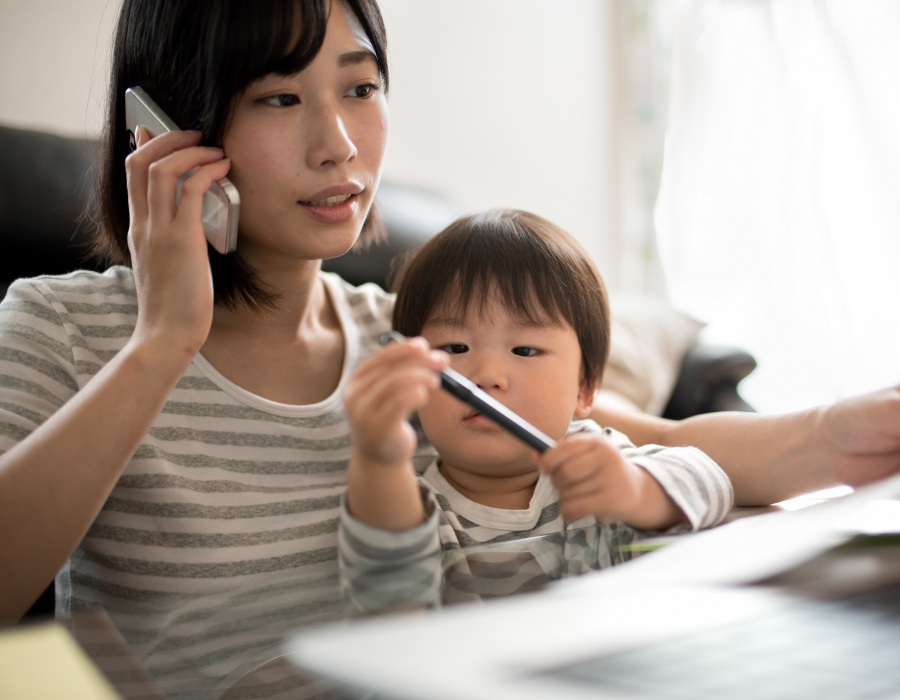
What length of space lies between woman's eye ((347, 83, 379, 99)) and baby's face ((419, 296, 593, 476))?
28cm

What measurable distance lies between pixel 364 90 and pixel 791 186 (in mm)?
1912

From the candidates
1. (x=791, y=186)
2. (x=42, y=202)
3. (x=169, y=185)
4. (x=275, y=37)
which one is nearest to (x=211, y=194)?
(x=169, y=185)

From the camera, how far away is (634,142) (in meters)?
2.76

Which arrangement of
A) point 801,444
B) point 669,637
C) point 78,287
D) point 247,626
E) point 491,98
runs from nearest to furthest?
point 669,637 < point 247,626 < point 801,444 < point 78,287 < point 491,98

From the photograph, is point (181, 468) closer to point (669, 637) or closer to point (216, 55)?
point (216, 55)

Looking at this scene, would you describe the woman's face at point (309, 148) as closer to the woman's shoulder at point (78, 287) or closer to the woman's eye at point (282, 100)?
the woman's eye at point (282, 100)

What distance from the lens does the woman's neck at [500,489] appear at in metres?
0.89

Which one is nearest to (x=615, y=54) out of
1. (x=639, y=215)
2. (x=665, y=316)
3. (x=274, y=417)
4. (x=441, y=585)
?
(x=639, y=215)

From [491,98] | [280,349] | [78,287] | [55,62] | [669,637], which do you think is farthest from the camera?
[491,98]

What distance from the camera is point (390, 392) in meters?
0.55

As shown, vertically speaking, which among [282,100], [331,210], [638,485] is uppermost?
[282,100]

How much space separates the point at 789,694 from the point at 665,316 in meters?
1.55

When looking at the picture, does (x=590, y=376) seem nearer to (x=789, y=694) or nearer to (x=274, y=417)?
(x=274, y=417)

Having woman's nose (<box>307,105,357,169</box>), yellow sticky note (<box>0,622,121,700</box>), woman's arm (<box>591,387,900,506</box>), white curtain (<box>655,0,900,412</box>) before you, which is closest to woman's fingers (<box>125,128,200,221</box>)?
woman's nose (<box>307,105,357,169</box>)
